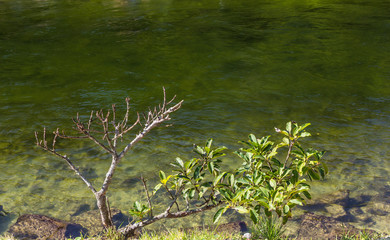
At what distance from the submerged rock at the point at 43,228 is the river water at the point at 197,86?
34 cm

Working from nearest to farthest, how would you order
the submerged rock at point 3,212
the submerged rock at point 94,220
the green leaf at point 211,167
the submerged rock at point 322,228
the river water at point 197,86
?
1. the green leaf at point 211,167
2. the submerged rock at point 322,228
3. the submerged rock at point 94,220
4. the submerged rock at point 3,212
5. the river water at point 197,86

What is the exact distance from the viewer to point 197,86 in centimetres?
1112

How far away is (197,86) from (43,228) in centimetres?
644

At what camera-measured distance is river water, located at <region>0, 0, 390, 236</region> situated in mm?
6754

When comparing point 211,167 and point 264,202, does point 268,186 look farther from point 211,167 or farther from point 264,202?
point 211,167

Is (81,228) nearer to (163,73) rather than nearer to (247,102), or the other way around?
(247,102)

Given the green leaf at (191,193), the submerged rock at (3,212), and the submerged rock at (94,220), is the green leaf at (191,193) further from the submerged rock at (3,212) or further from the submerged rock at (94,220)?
the submerged rock at (3,212)

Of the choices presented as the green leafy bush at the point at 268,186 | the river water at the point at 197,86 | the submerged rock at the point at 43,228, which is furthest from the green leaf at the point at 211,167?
the submerged rock at the point at 43,228

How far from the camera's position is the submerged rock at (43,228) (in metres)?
5.35

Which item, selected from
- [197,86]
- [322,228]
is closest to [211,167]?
[322,228]

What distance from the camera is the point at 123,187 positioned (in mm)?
6609

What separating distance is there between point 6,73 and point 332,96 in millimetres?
9222

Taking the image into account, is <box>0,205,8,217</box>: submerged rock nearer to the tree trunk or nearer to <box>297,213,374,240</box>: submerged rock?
the tree trunk

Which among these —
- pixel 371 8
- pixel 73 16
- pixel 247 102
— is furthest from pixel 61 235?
pixel 371 8
